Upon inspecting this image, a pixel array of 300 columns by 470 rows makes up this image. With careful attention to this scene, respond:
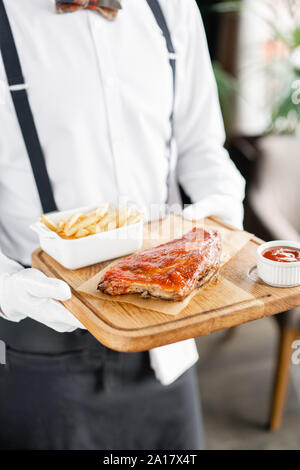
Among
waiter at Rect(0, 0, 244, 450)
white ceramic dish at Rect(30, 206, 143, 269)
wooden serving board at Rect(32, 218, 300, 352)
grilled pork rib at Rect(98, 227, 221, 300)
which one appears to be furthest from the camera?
waiter at Rect(0, 0, 244, 450)

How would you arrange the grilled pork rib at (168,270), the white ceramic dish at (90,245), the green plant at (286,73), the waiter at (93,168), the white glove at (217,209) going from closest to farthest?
1. the grilled pork rib at (168,270)
2. the white ceramic dish at (90,245)
3. the waiter at (93,168)
4. the white glove at (217,209)
5. the green plant at (286,73)

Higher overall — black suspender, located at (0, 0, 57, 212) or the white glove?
black suspender, located at (0, 0, 57, 212)

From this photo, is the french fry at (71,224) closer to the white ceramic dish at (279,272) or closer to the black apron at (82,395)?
the black apron at (82,395)

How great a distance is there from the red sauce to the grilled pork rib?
0.13m

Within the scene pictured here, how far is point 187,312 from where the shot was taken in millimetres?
1079

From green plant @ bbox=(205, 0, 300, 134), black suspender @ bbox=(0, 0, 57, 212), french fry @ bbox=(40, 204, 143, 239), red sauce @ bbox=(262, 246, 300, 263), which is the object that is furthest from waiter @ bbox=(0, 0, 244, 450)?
green plant @ bbox=(205, 0, 300, 134)

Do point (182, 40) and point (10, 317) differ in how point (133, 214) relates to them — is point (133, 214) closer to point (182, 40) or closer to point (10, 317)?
point (10, 317)

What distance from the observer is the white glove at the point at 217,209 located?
1.54 m

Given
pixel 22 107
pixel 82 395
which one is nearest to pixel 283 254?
pixel 22 107

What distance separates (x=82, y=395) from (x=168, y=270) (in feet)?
2.60

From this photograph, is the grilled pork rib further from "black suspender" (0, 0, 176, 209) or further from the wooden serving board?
"black suspender" (0, 0, 176, 209)

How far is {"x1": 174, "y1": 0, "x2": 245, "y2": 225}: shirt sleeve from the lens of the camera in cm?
166

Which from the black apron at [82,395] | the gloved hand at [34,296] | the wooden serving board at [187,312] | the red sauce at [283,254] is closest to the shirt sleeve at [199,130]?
the black apron at [82,395]

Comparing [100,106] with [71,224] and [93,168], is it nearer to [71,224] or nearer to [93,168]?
[93,168]
